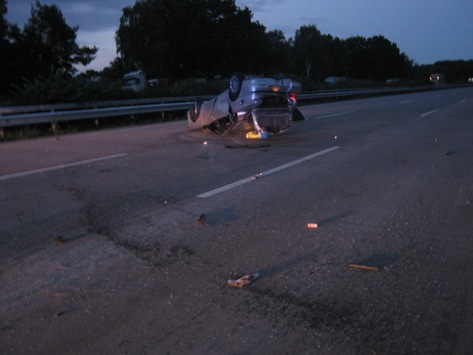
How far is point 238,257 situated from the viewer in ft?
14.8

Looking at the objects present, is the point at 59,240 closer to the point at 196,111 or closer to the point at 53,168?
the point at 53,168

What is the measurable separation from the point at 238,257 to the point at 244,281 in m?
0.55

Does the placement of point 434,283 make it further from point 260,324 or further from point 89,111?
point 89,111

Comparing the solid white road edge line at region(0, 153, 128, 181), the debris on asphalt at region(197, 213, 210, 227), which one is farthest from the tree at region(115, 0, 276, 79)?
the debris on asphalt at region(197, 213, 210, 227)

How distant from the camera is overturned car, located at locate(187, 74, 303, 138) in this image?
1175 centimetres

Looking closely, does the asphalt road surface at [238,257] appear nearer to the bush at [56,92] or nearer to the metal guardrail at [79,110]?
the metal guardrail at [79,110]

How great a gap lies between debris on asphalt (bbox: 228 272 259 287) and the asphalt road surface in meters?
0.05

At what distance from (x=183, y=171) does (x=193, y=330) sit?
552 cm

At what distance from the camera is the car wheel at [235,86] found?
11936mm

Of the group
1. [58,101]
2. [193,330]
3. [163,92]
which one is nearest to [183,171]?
[193,330]

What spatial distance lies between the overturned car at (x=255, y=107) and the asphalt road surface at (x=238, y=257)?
10.4 ft

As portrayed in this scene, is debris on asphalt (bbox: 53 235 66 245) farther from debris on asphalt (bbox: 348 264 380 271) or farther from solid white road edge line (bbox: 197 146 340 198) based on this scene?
debris on asphalt (bbox: 348 264 380 271)

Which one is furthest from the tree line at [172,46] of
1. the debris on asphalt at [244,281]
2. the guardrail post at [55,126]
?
the debris on asphalt at [244,281]

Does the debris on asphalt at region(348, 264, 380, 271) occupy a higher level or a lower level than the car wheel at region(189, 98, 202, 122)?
lower
